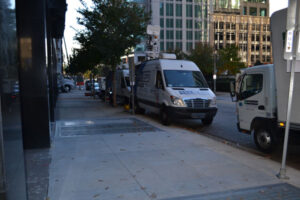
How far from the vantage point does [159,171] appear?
5453 millimetres

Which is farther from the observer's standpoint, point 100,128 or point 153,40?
point 153,40

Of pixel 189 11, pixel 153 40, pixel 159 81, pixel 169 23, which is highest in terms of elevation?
pixel 189 11

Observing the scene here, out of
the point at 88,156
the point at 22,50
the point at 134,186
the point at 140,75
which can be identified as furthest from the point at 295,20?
the point at 140,75

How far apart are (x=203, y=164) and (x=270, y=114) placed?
2089mm

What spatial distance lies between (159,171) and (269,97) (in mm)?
3234

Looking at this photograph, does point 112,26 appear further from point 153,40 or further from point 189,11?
point 189,11

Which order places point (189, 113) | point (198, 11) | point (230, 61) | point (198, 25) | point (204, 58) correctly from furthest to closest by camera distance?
point (198, 25) → point (198, 11) → point (230, 61) → point (204, 58) → point (189, 113)

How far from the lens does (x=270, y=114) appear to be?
6.61 meters

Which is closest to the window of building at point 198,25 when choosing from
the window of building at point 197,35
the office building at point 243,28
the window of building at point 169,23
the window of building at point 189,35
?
the window of building at point 197,35

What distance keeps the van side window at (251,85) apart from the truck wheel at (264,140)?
95 centimetres

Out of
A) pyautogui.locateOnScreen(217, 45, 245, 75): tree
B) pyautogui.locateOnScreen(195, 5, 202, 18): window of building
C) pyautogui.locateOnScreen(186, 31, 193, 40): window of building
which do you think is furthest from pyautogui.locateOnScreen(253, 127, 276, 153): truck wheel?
pyautogui.locateOnScreen(195, 5, 202, 18): window of building

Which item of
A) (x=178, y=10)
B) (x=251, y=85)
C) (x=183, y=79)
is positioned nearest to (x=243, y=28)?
(x=178, y=10)

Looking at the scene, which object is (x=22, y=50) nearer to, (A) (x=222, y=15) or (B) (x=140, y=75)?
(B) (x=140, y=75)

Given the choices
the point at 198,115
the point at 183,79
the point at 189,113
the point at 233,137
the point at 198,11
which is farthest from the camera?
the point at 198,11
